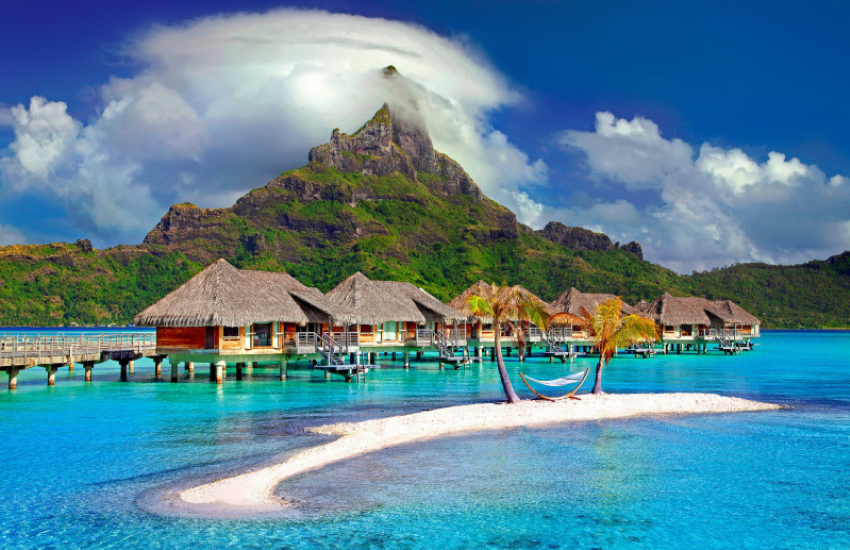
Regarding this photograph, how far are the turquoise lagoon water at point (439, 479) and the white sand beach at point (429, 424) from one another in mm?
651

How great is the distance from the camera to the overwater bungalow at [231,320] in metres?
31.3

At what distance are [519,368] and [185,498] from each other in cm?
3528

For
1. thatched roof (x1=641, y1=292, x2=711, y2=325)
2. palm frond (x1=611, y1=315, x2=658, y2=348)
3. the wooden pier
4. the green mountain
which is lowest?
the wooden pier

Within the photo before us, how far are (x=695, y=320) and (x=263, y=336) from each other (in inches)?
1841

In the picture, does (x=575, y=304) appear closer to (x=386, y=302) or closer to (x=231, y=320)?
(x=386, y=302)

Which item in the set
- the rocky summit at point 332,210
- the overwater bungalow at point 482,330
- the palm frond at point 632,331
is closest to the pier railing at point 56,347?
the overwater bungalow at point 482,330

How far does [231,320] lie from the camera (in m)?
30.8

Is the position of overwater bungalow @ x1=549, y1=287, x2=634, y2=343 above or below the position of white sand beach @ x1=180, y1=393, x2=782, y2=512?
above

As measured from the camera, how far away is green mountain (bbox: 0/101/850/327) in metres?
134

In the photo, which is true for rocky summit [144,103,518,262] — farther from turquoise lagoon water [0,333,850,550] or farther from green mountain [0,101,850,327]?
turquoise lagoon water [0,333,850,550]

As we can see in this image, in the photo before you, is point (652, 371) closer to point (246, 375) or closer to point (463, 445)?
point (246, 375)

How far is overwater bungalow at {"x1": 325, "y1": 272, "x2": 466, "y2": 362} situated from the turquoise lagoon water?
14392 mm

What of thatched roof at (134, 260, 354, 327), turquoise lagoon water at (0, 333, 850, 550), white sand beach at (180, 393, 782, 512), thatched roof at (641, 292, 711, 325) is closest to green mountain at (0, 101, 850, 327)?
thatched roof at (641, 292, 711, 325)

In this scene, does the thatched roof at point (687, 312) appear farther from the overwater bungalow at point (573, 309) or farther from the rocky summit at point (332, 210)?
the rocky summit at point (332, 210)
